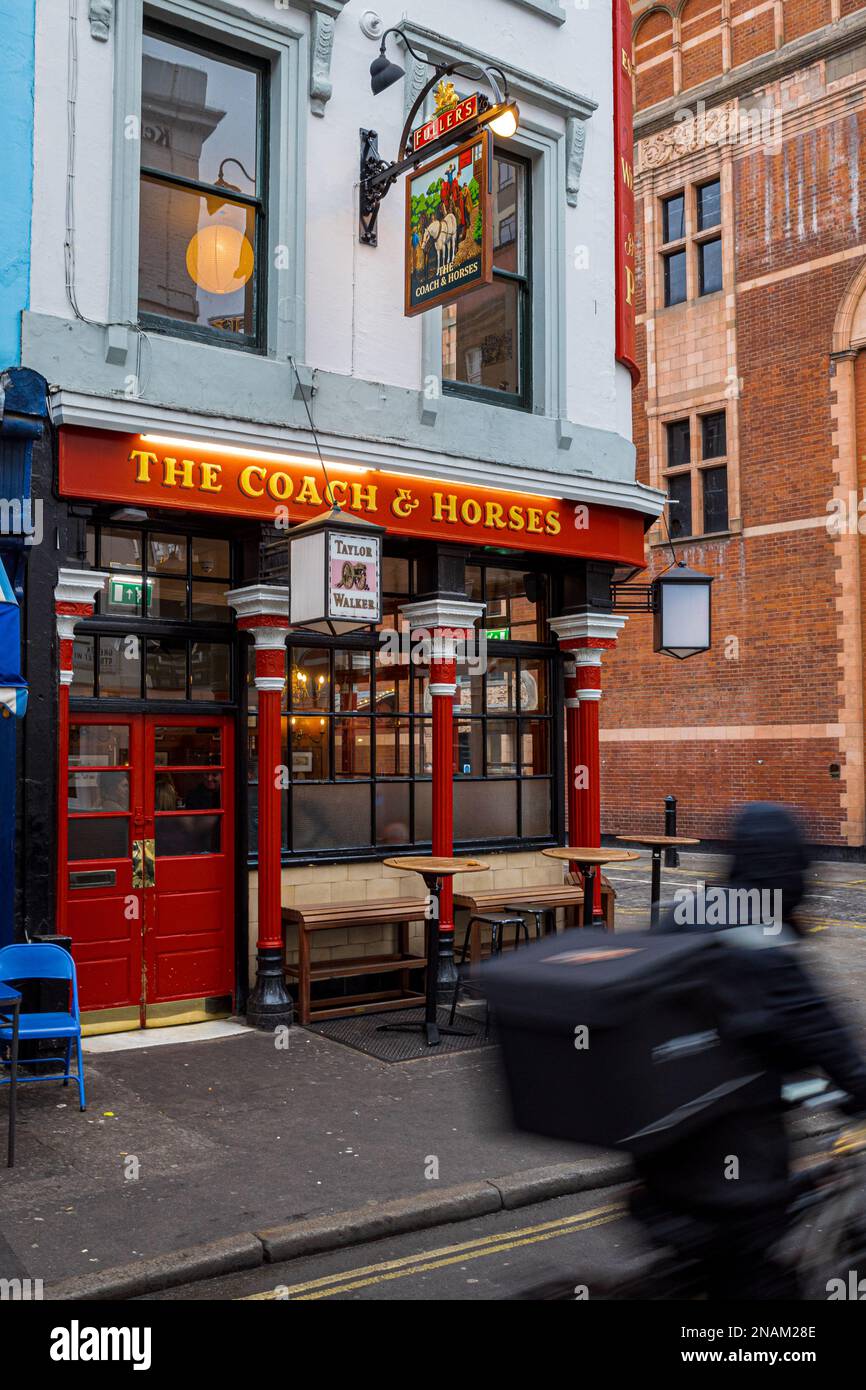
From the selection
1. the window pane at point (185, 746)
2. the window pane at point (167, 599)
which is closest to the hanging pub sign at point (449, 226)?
the window pane at point (167, 599)

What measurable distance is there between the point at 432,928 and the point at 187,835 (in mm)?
2128

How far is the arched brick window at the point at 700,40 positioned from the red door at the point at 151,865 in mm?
20774

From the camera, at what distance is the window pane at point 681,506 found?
24.2 metres

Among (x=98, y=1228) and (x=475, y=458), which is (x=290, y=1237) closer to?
(x=98, y=1228)

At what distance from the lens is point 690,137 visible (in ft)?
78.7

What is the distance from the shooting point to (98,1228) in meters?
5.22

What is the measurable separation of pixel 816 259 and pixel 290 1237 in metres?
21.2

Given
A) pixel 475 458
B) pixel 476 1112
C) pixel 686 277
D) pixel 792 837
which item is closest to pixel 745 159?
pixel 686 277

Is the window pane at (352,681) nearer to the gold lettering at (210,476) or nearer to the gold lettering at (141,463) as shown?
the gold lettering at (210,476)

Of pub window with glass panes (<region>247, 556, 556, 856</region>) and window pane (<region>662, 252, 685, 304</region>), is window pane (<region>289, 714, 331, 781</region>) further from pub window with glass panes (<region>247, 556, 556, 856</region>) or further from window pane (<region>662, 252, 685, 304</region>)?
window pane (<region>662, 252, 685, 304</region>)

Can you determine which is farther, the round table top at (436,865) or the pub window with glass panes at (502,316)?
the pub window with glass panes at (502,316)

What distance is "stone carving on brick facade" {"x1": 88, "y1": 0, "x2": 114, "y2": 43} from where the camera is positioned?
8039 millimetres

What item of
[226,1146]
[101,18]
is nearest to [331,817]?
[226,1146]

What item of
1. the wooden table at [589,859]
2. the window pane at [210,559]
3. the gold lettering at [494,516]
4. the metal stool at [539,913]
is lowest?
the metal stool at [539,913]
